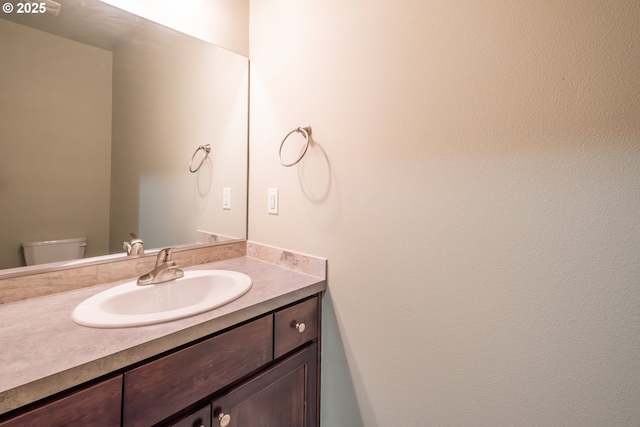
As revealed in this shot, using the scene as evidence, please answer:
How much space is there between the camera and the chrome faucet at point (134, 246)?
1.04 meters

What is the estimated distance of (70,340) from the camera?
0.58 m

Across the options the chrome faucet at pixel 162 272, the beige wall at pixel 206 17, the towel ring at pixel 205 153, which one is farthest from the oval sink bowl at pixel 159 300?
the beige wall at pixel 206 17

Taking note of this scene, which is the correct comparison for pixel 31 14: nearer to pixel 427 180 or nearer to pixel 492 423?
pixel 427 180

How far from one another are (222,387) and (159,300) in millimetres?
442

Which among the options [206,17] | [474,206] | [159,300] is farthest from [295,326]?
[206,17]

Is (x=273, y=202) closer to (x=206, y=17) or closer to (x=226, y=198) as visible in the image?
(x=226, y=198)

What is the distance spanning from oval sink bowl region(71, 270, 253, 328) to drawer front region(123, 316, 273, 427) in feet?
0.34

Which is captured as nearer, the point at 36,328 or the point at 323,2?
the point at 36,328

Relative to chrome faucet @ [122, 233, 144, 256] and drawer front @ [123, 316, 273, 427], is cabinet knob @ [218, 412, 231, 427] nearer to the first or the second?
drawer front @ [123, 316, 273, 427]

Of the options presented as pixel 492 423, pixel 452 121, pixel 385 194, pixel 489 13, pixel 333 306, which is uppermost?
pixel 489 13

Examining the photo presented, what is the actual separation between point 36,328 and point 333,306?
86 cm

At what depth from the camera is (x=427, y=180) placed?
78 cm

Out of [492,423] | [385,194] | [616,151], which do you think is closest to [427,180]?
[385,194]

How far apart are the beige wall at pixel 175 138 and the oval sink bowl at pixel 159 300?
26cm
